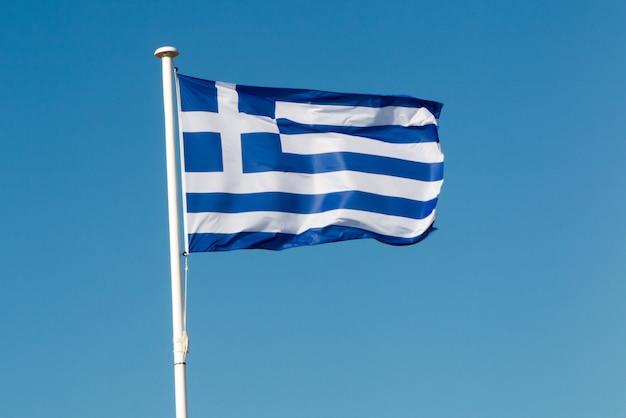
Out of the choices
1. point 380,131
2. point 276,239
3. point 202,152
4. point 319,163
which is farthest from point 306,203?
point 380,131

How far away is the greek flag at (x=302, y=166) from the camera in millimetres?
19094

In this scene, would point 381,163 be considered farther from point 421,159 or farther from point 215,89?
point 215,89

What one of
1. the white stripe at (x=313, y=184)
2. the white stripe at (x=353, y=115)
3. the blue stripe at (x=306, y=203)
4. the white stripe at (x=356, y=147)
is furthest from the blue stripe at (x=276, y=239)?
the white stripe at (x=353, y=115)

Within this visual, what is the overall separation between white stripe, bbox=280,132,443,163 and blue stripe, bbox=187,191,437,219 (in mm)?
879

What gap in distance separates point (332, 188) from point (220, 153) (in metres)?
2.52

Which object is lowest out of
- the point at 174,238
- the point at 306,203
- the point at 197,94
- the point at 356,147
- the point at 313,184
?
the point at 174,238

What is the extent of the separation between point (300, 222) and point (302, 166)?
3.75 feet

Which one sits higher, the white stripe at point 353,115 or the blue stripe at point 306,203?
the white stripe at point 353,115

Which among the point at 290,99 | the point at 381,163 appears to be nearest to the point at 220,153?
the point at 290,99

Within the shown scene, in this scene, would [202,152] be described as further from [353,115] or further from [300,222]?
[353,115]

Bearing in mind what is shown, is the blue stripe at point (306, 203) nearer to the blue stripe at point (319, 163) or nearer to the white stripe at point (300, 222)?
the white stripe at point (300, 222)

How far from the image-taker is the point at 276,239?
64.5 feet

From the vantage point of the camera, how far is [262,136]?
66.3ft

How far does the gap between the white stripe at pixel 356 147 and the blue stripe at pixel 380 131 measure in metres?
0.09
